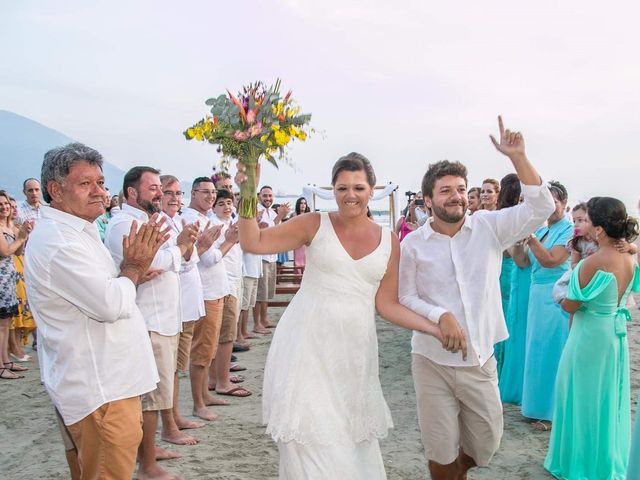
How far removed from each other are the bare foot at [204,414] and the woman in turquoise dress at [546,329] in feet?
10.6

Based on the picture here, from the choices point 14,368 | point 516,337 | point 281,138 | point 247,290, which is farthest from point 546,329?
point 14,368

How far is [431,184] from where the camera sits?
4.23 meters

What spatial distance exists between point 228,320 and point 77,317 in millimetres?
4096

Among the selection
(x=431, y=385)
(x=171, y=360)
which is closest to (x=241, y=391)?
(x=171, y=360)

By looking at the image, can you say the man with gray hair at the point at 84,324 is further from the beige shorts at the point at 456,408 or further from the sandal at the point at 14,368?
the sandal at the point at 14,368

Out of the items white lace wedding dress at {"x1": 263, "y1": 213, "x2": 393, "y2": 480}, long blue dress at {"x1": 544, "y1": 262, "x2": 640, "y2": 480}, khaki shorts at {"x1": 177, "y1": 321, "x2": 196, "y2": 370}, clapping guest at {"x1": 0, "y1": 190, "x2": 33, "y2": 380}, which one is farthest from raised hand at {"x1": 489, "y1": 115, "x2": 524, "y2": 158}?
clapping guest at {"x1": 0, "y1": 190, "x2": 33, "y2": 380}

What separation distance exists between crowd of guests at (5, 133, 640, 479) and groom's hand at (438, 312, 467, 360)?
0.52m

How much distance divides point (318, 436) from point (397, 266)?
1.20 m

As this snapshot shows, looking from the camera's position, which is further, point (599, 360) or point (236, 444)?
point (236, 444)

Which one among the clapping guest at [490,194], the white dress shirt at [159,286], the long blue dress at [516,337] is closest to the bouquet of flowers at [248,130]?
the white dress shirt at [159,286]

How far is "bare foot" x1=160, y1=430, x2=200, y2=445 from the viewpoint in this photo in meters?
5.62

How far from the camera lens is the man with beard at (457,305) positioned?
4.05 meters

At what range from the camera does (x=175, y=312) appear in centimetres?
491

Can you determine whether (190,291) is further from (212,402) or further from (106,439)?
(106,439)
